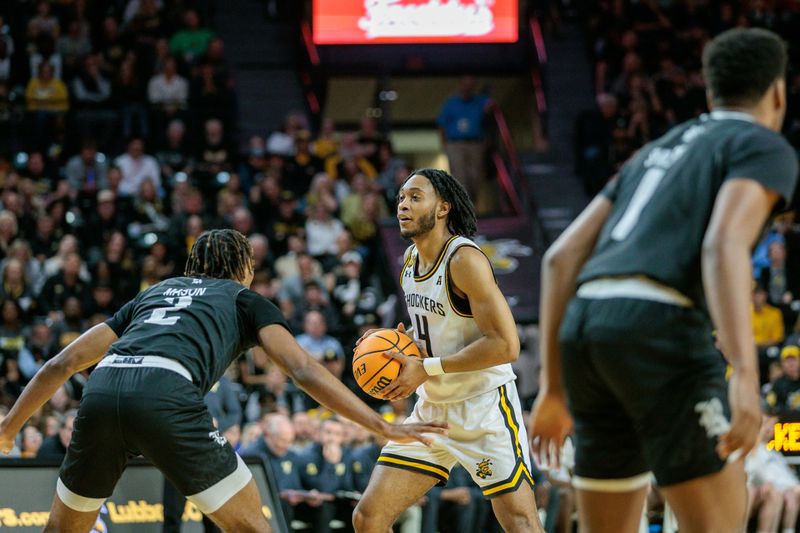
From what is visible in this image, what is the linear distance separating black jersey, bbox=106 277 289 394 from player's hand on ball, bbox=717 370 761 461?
7.47 feet

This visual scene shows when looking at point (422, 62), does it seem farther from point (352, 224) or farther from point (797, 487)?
point (797, 487)

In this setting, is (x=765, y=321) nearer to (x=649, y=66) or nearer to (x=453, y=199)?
(x=649, y=66)

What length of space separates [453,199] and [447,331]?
28.0 inches

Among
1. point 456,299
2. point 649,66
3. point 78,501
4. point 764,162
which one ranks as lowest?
point 649,66

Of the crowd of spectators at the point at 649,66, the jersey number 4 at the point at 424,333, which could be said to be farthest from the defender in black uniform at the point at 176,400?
the crowd of spectators at the point at 649,66

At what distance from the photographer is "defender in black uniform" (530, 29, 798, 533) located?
128 inches

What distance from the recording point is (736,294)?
3209 mm

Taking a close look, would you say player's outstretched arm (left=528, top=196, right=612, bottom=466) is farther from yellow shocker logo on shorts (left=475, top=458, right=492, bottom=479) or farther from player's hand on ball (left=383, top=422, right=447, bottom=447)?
yellow shocker logo on shorts (left=475, top=458, right=492, bottom=479)

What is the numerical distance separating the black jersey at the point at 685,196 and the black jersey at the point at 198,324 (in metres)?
1.89

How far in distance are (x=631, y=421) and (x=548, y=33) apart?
1685 centimetres

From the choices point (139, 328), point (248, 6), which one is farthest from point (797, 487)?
point (248, 6)

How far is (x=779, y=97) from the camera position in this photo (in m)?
3.54

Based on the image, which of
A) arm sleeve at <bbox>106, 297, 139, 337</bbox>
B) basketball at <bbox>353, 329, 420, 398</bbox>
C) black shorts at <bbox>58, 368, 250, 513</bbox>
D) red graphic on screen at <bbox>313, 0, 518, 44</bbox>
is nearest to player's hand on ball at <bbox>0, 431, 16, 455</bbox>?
black shorts at <bbox>58, 368, 250, 513</bbox>

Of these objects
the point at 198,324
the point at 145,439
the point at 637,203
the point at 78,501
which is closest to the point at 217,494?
the point at 145,439
